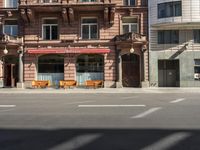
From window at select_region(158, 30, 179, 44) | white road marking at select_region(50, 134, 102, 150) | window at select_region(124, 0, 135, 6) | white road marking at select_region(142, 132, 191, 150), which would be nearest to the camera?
white road marking at select_region(142, 132, 191, 150)

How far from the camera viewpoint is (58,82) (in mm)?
33938

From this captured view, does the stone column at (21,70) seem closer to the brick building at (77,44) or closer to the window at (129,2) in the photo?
the brick building at (77,44)

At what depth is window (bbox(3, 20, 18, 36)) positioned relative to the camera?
34.3 metres

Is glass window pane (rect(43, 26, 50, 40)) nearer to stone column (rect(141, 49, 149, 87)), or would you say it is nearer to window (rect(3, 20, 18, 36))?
window (rect(3, 20, 18, 36))

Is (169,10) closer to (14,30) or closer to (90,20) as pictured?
(90,20)

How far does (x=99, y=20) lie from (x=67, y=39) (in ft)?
11.9

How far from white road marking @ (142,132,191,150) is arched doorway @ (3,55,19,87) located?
2802 centimetres

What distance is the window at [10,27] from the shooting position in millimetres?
34312

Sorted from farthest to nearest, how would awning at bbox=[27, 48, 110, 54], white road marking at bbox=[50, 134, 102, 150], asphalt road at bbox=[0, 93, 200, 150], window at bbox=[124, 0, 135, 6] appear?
window at bbox=[124, 0, 135, 6] < awning at bbox=[27, 48, 110, 54] < asphalt road at bbox=[0, 93, 200, 150] < white road marking at bbox=[50, 134, 102, 150]

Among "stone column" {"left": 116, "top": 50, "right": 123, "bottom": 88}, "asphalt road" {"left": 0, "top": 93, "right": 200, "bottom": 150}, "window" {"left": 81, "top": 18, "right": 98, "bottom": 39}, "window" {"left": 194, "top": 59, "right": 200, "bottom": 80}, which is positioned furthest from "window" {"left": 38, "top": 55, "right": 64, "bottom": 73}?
"asphalt road" {"left": 0, "top": 93, "right": 200, "bottom": 150}

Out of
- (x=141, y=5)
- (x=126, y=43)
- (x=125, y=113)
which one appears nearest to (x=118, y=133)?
(x=125, y=113)

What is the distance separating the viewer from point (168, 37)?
33.9m

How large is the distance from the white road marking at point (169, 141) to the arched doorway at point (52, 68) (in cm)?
2612

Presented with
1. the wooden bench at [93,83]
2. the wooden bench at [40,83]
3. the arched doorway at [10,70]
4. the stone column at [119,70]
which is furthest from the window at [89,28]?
the arched doorway at [10,70]
